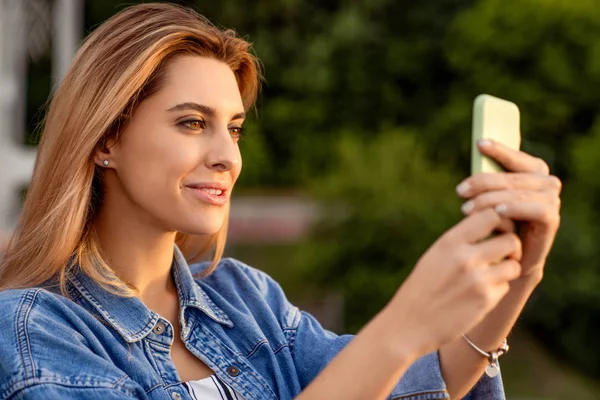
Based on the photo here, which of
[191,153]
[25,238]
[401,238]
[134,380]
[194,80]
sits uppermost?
[194,80]

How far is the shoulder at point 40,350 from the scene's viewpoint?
1.64 m

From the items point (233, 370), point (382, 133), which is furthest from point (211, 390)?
point (382, 133)

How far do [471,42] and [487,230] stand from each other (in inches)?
570

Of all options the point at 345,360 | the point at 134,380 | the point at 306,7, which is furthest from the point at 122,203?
the point at 306,7

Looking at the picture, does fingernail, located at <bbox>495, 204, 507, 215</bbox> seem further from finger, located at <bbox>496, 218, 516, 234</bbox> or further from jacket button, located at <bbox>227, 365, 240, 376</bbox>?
jacket button, located at <bbox>227, 365, 240, 376</bbox>

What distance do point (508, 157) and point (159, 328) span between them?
83 cm

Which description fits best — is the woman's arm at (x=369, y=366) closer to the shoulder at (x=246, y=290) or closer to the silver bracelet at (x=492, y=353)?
the silver bracelet at (x=492, y=353)

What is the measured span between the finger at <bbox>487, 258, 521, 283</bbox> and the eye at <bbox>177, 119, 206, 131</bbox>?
0.75m

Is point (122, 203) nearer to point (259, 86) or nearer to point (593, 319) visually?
point (259, 86)

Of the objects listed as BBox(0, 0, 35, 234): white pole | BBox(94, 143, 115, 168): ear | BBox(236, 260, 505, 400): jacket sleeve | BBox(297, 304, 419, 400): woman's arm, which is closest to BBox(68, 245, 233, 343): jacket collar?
BBox(94, 143, 115, 168): ear

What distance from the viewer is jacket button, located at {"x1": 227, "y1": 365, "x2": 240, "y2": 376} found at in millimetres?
1960

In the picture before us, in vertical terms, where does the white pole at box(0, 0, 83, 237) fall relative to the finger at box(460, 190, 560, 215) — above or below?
below

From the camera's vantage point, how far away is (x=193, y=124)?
1.93 m

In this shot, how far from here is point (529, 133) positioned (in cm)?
1391
